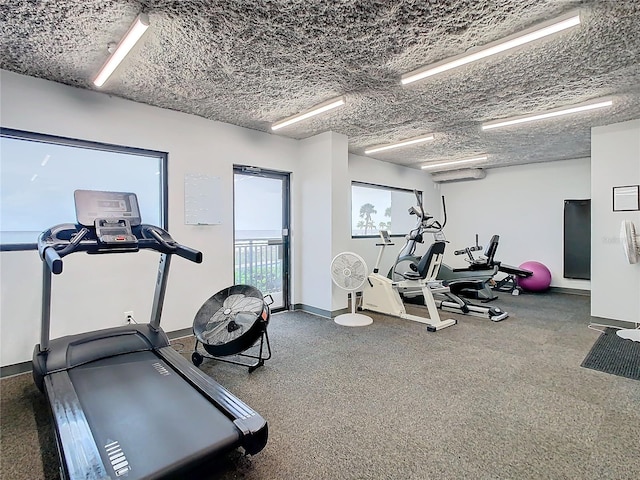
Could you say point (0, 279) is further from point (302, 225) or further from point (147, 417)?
point (302, 225)

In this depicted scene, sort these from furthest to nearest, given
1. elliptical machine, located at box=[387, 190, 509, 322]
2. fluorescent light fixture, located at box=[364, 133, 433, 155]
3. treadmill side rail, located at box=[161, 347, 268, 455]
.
A: fluorescent light fixture, located at box=[364, 133, 433, 155] → elliptical machine, located at box=[387, 190, 509, 322] → treadmill side rail, located at box=[161, 347, 268, 455]

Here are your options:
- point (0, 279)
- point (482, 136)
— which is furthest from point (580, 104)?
point (0, 279)

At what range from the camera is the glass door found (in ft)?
14.8

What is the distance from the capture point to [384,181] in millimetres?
6520

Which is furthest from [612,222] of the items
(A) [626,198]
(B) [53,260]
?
(B) [53,260]

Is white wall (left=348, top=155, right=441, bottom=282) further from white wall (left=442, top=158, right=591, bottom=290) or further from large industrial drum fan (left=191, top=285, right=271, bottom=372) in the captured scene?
large industrial drum fan (left=191, top=285, right=271, bottom=372)

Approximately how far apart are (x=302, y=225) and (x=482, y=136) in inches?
115

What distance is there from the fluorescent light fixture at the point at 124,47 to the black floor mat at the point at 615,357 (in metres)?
4.33

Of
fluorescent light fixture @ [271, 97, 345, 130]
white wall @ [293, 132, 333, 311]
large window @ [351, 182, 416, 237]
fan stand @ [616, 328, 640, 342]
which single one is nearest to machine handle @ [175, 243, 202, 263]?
fluorescent light fixture @ [271, 97, 345, 130]

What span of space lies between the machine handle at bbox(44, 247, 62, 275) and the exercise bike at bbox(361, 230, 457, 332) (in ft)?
11.9

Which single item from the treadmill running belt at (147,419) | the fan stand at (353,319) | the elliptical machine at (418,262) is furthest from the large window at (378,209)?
the treadmill running belt at (147,419)

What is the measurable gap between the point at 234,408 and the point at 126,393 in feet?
2.37

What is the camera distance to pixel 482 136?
189 inches

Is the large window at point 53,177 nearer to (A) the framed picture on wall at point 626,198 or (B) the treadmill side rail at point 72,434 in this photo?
(B) the treadmill side rail at point 72,434
